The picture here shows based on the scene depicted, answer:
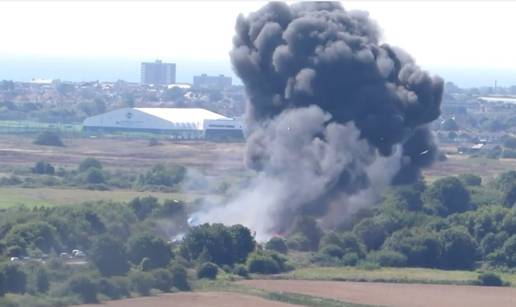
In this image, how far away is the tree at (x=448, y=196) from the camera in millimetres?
86562

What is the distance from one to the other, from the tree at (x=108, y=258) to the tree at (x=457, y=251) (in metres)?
17.3

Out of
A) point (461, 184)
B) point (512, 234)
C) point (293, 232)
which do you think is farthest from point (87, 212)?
point (461, 184)

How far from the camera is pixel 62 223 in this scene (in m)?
67.9

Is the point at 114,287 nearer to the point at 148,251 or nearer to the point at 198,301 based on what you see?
the point at 198,301

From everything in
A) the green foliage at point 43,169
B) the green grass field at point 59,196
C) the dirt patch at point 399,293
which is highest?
the green foliage at point 43,169

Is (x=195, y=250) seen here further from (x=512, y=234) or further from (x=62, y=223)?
(x=512, y=234)

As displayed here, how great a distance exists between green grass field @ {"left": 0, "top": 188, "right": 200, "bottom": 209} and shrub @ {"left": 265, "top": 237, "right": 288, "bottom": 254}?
17861mm

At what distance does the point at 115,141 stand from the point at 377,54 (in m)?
61.5

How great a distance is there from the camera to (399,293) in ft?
204

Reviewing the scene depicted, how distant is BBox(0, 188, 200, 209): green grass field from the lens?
286 ft

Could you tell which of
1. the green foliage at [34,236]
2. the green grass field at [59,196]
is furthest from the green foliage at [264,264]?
the green grass field at [59,196]

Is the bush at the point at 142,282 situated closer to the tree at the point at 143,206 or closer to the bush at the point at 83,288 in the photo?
the bush at the point at 83,288

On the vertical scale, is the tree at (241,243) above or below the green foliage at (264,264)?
above

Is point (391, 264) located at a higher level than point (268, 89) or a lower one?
lower
